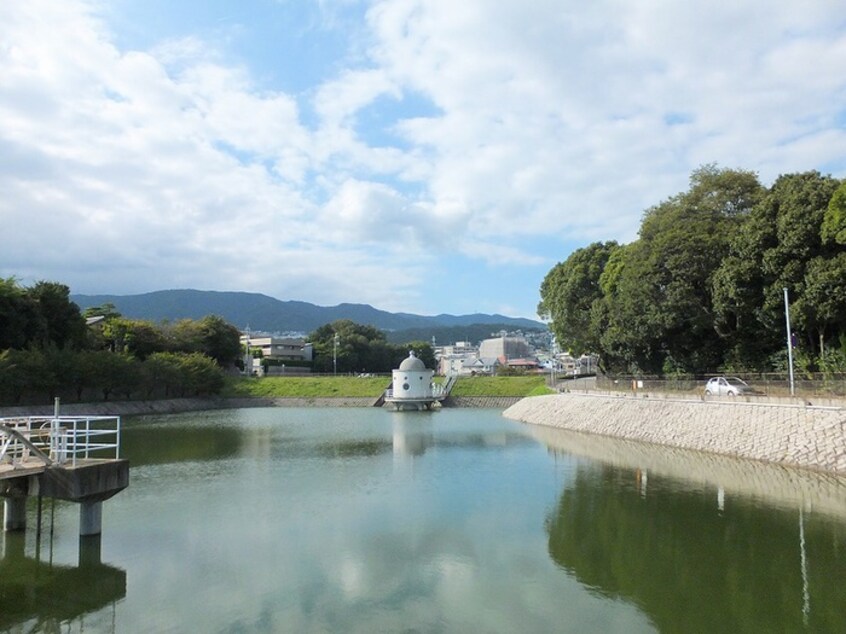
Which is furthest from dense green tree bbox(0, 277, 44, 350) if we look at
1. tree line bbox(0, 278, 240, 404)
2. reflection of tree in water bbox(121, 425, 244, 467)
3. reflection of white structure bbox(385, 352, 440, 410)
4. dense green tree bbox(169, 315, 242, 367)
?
reflection of white structure bbox(385, 352, 440, 410)

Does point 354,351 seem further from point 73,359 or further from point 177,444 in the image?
point 177,444

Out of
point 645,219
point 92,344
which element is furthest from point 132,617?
point 92,344

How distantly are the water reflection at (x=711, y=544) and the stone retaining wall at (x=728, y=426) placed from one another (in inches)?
40.1

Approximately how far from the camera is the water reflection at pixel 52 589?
9.67 metres

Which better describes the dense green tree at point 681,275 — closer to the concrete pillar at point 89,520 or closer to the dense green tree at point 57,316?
the concrete pillar at point 89,520

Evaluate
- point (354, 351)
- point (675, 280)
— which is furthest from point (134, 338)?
point (675, 280)

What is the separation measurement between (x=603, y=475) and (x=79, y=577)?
53.6 feet

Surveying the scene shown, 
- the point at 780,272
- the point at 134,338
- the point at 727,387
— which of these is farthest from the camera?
the point at 134,338

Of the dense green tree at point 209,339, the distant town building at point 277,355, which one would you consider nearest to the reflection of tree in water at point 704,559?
the dense green tree at point 209,339

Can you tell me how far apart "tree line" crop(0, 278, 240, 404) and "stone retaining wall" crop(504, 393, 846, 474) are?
36683mm

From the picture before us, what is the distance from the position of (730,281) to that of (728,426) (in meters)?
8.71

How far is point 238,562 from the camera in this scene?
1227cm

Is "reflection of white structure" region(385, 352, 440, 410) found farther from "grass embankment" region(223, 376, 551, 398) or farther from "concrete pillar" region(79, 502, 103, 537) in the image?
"concrete pillar" region(79, 502, 103, 537)

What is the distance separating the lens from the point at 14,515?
14.2m
